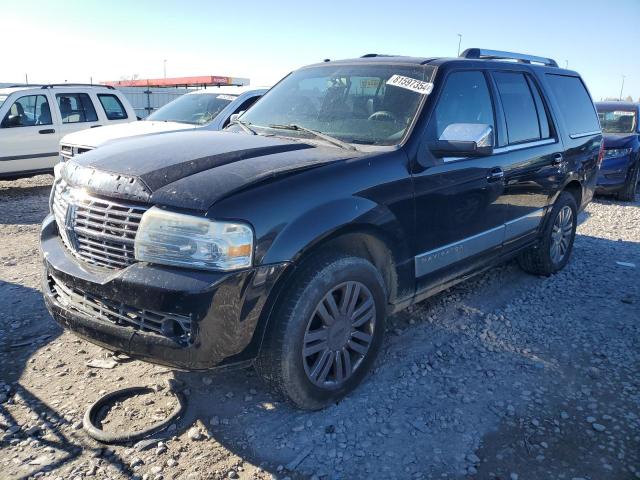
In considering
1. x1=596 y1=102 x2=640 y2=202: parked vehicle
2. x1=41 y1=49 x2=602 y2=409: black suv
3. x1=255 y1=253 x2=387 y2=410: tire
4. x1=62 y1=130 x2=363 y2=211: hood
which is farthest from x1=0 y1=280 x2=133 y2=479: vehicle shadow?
x1=596 y1=102 x2=640 y2=202: parked vehicle

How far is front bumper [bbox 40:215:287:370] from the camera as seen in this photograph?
2355 millimetres

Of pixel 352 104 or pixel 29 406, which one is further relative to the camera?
pixel 352 104

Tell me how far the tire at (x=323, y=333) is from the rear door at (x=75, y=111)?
8.90 meters

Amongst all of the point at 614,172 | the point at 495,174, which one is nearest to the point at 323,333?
the point at 495,174

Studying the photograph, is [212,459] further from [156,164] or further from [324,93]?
[324,93]

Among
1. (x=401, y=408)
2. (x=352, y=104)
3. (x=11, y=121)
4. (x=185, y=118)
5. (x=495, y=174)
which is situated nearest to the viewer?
(x=401, y=408)

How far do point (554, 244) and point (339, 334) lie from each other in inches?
126

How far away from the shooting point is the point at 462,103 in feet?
12.3

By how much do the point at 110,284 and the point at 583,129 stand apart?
16.2 ft

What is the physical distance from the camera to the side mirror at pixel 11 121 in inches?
367

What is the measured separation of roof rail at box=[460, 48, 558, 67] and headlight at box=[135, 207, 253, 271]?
2963 millimetres

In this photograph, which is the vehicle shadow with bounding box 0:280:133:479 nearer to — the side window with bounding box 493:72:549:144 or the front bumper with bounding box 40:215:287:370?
the front bumper with bounding box 40:215:287:370

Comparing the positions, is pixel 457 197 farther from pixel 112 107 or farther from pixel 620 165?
pixel 112 107

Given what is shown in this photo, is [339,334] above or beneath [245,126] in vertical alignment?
beneath
